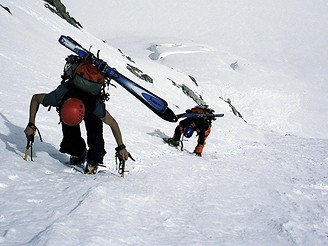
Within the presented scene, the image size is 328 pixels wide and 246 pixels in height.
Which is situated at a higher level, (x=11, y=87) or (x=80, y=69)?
(x=80, y=69)

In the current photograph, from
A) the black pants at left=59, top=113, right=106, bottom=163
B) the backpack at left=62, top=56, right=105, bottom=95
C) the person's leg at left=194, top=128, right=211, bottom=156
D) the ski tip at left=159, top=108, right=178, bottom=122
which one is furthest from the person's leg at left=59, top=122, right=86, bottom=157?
the person's leg at left=194, top=128, right=211, bottom=156

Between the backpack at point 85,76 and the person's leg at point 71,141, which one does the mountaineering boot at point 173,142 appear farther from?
the backpack at point 85,76

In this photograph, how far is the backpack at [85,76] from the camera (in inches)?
177

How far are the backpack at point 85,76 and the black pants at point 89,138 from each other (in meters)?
0.69

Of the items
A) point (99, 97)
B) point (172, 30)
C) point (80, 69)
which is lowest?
point (99, 97)

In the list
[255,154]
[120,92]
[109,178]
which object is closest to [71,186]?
[109,178]

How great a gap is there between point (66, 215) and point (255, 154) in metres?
9.84

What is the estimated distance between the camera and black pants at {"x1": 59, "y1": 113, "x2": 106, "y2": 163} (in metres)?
5.18

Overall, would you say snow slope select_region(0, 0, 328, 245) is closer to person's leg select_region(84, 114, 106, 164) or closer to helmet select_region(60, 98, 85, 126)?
person's leg select_region(84, 114, 106, 164)

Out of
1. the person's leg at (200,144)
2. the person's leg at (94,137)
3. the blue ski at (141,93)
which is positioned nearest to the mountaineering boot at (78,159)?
the person's leg at (94,137)

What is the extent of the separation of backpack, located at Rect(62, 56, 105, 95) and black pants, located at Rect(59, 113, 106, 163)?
0.69 meters

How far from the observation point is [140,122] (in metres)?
12.4

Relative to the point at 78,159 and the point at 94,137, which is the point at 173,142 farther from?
the point at 94,137

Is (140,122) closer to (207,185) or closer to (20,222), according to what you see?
(207,185)
